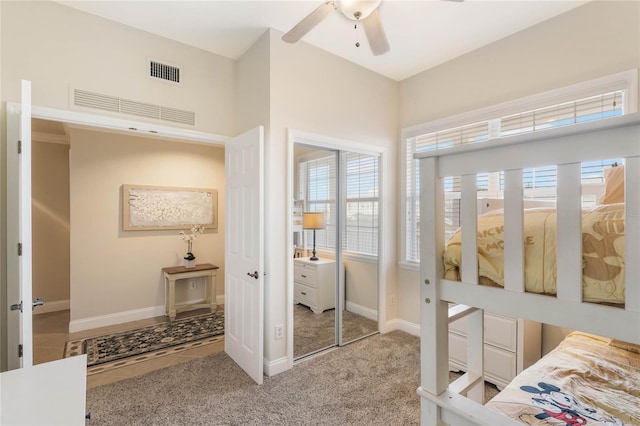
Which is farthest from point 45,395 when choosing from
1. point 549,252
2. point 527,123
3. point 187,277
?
point 527,123

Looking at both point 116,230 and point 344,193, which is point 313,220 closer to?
point 344,193

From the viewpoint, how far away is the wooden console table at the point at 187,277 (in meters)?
3.94

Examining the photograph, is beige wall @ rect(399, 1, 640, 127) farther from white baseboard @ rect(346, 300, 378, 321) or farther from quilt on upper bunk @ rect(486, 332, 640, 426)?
white baseboard @ rect(346, 300, 378, 321)

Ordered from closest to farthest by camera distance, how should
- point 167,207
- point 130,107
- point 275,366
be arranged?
point 130,107 < point 275,366 < point 167,207

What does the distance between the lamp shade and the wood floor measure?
1.54m

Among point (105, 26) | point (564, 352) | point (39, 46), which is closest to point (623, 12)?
point (564, 352)

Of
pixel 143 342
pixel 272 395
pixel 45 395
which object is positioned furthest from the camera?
pixel 143 342

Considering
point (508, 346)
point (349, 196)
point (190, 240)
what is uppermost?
point (349, 196)

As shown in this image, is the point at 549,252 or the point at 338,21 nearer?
the point at 549,252

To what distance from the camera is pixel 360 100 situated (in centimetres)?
326

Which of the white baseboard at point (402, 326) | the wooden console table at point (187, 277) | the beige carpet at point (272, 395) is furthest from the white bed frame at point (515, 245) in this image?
the wooden console table at point (187, 277)

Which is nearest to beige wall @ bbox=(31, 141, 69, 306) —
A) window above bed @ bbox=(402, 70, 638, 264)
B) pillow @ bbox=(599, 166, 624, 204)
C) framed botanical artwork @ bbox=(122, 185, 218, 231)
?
framed botanical artwork @ bbox=(122, 185, 218, 231)

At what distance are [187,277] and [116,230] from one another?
41.9 inches

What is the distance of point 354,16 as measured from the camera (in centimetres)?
188
